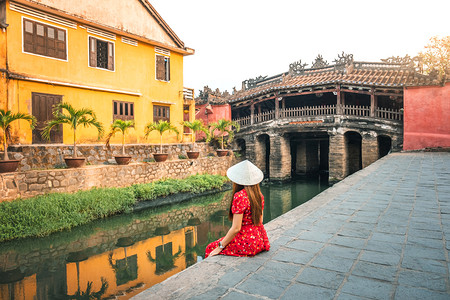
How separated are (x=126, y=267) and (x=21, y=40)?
9.96m

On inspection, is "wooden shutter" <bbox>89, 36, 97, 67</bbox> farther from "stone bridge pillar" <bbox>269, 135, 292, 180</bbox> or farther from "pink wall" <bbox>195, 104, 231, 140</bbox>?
"stone bridge pillar" <bbox>269, 135, 292, 180</bbox>

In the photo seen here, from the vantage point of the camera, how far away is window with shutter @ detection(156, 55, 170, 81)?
16.7 m

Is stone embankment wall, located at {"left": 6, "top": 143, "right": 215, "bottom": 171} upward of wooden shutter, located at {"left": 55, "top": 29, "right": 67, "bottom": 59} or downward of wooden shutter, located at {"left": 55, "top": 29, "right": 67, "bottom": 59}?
downward

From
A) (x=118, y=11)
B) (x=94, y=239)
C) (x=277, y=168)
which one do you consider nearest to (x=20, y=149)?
(x=94, y=239)

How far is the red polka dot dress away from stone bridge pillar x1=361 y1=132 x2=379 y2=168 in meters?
14.9

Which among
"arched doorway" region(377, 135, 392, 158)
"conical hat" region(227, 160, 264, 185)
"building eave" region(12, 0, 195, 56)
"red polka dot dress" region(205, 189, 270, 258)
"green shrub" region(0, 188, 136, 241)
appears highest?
"building eave" region(12, 0, 195, 56)

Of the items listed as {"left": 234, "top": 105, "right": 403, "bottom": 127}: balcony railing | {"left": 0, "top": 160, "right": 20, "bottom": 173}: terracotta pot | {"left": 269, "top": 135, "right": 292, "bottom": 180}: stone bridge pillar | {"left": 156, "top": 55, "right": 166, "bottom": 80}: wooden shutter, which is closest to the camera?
{"left": 0, "top": 160, "right": 20, "bottom": 173}: terracotta pot

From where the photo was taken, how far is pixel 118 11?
49.0ft

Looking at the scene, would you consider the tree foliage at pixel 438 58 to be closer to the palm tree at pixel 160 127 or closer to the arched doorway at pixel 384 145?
the arched doorway at pixel 384 145

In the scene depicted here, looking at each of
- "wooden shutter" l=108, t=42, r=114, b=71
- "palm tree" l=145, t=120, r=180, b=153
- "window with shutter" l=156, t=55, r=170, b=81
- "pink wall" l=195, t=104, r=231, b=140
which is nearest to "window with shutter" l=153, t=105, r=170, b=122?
"palm tree" l=145, t=120, r=180, b=153

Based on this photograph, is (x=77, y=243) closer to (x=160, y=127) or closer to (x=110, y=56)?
(x=160, y=127)

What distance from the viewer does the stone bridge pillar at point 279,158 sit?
1919cm

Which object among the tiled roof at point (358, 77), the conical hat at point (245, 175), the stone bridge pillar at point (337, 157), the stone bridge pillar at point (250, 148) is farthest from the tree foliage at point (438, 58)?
the conical hat at point (245, 175)

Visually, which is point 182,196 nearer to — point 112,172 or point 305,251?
point 112,172
